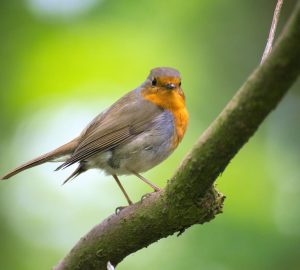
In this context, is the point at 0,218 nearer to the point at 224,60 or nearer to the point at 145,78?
the point at 145,78

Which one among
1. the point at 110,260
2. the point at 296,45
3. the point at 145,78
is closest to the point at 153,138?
the point at 145,78

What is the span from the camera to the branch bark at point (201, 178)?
213 cm

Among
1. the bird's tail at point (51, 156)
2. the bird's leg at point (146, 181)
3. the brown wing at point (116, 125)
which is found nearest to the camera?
the bird's leg at point (146, 181)

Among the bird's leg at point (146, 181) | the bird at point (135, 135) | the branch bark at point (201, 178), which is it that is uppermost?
the bird at point (135, 135)

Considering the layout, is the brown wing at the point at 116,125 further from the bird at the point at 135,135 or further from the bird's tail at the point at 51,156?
the bird's tail at the point at 51,156

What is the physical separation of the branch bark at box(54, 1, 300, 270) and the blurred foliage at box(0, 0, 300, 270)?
0.82m

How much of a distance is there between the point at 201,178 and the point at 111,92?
9.03 ft

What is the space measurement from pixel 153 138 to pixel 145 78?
3.02 feet

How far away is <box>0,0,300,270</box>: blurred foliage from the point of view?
4.37m

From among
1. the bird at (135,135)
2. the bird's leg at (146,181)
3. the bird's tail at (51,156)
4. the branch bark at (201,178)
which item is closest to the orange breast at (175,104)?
the bird at (135,135)

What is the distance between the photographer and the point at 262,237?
3936 mm

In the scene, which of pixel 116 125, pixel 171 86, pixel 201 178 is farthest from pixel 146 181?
pixel 201 178

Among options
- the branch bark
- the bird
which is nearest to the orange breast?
the bird

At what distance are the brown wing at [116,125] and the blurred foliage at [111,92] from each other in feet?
1.17
